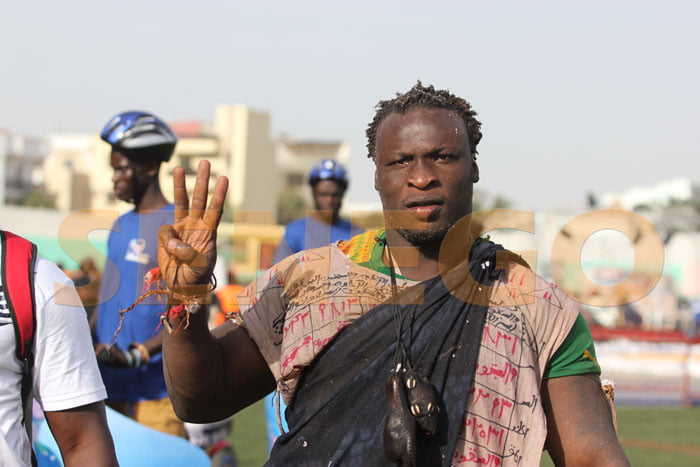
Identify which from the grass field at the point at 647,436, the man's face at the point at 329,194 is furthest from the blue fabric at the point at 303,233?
the grass field at the point at 647,436

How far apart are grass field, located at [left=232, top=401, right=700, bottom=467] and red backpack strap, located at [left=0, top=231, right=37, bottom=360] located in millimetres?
7098

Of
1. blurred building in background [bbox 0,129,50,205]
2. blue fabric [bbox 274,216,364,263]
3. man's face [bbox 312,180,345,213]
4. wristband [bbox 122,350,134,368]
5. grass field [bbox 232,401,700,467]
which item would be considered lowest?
blurred building in background [bbox 0,129,50,205]

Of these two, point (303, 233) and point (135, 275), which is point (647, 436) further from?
point (135, 275)

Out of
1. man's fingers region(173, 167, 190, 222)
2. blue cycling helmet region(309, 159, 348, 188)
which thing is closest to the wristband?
man's fingers region(173, 167, 190, 222)

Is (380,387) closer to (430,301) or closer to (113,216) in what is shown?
(430,301)

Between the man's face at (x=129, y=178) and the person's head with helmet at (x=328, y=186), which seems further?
the person's head with helmet at (x=328, y=186)

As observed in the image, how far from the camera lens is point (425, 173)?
296cm

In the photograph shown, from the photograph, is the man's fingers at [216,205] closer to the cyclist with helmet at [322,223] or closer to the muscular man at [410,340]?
the muscular man at [410,340]

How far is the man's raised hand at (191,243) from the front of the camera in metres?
2.62

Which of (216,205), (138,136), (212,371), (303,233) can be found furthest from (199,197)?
(303,233)

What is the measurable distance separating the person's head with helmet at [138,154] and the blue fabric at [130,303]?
16 centimetres

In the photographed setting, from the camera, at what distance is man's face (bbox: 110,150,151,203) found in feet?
19.1

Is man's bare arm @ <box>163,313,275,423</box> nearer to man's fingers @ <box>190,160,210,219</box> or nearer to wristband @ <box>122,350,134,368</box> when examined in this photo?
man's fingers @ <box>190,160,210,219</box>

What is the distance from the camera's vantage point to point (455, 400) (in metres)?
2.80
